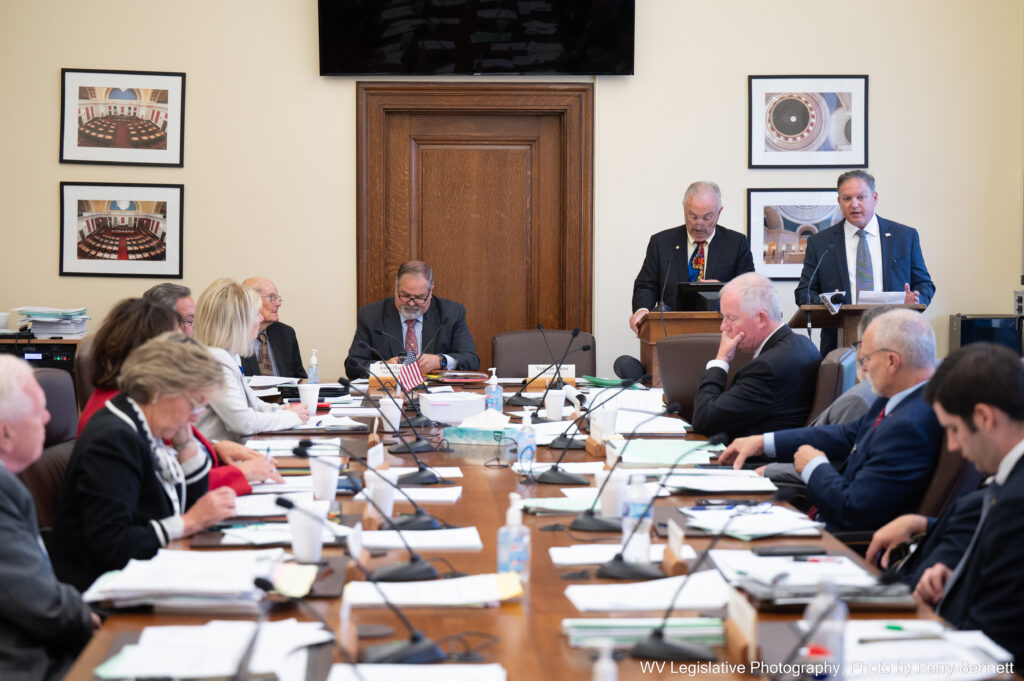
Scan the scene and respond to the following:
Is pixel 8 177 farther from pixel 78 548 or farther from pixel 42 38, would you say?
pixel 78 548

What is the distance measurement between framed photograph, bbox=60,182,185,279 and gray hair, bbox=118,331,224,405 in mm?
4765

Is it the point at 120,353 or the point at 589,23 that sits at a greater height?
the point at 589,23

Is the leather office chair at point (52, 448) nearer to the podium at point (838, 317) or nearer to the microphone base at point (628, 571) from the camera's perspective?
the microphone base at point (628, 571)

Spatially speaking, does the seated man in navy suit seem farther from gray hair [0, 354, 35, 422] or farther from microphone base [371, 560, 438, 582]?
gray hair [0, 354, 35, 422]

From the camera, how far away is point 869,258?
252 inches

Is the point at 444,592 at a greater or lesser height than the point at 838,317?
lesser

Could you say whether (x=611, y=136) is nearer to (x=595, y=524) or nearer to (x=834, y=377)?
(x=834, y=377)

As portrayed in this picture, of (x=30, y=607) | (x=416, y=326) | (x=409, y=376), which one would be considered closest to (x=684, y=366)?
(x=409, y=376)

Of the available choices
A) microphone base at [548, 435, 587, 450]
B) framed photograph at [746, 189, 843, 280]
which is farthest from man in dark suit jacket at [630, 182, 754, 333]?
microphone base at [548, 435, 587, 450]

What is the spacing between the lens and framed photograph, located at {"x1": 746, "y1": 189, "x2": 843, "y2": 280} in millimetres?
7156

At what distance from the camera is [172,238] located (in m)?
7.03

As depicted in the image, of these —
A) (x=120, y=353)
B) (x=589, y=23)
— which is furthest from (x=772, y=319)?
(x=589, y=23)

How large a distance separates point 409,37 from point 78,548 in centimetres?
516

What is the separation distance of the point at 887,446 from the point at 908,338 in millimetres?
352
